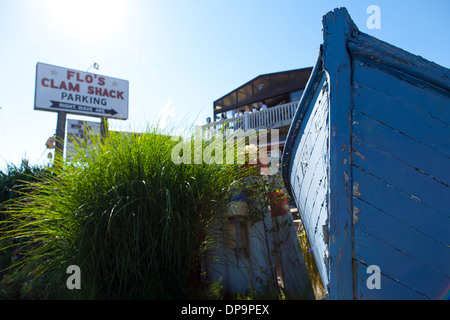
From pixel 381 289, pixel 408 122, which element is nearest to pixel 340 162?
pixel 408 122

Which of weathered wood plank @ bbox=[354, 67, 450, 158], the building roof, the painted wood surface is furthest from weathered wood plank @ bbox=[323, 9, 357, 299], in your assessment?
the building roof

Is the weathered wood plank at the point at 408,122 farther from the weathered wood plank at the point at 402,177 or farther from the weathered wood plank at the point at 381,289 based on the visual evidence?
the weathered wood plank at the point at 381,289

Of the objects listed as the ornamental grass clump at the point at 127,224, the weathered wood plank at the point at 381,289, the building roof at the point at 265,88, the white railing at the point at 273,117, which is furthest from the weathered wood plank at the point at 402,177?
the building roof at the point at 265,88

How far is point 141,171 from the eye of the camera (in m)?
2.42

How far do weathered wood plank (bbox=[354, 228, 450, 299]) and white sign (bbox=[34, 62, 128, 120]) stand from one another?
7588 mm

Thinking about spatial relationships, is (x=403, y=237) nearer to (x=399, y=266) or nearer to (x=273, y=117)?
(x=399, y=266)

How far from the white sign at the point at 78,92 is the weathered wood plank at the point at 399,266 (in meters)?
7.59

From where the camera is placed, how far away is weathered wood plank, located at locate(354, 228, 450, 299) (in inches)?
60.0

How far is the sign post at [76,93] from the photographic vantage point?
7.96m

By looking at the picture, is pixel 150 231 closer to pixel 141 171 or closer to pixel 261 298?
pixel 141 171

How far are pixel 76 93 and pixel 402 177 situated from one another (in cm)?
903

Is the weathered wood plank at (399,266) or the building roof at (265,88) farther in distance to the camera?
the building roof at (265,88)

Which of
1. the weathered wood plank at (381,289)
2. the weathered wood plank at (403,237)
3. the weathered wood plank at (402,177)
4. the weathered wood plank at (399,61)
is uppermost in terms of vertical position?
the weathered wood plank at (399,61)
